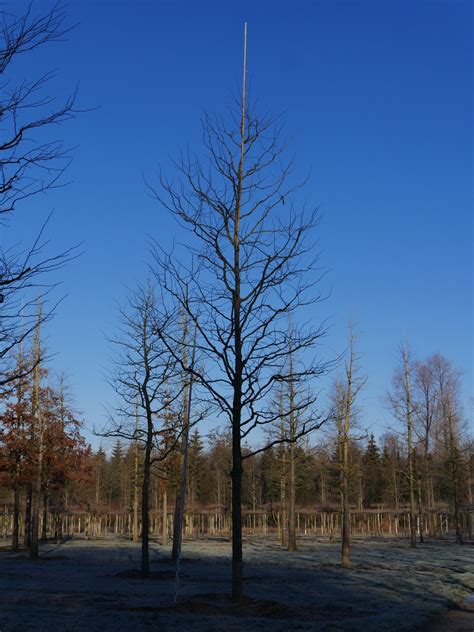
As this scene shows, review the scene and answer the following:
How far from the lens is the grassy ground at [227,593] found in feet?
31.6

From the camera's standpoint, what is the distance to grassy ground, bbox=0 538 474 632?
962cm

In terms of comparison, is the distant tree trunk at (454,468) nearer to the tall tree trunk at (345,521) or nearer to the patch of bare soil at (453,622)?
the tall tree trunk at (345,521)

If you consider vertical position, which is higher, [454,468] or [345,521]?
[454,468]

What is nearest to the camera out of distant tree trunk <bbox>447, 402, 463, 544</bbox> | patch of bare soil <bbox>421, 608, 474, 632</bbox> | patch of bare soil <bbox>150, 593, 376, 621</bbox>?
patch of bare soil <bbox>150, 593, 376, 621</bbox>

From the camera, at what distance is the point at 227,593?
1309 centimetres

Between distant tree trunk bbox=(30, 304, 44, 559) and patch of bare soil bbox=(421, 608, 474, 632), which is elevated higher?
distant tree trunk bbox=(30, 304, 44, 559)

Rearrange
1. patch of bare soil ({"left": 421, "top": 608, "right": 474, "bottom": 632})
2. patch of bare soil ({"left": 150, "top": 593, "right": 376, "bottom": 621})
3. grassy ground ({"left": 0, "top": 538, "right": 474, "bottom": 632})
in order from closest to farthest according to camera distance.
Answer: grassy ground ({"left": 0, "top": 538, "right": 474, "bottom": 632}) < patch of bare soil ({"left": 150, "top": 593, "right": 376, "bottom": 621}) < patch of bare soil ({"left": 421, "top": 608, "right": 474, "bottom": 632})

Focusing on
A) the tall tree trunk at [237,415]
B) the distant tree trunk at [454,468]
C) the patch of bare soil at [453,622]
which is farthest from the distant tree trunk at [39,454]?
the distant tree trunk at [454,468]

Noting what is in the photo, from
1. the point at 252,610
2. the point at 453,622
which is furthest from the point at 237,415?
the point at 453,622

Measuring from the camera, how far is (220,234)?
12203 mm

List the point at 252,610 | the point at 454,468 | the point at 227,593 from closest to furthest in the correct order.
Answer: the point at 252,610 < the point at 227,593 < the point at 454,468

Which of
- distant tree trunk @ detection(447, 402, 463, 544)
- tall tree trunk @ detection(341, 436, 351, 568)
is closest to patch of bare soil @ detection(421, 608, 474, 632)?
tall tree trunk @ detection(341, 436, 351, 568)

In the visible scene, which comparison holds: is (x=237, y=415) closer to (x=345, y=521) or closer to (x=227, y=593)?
(x=227, y=593)

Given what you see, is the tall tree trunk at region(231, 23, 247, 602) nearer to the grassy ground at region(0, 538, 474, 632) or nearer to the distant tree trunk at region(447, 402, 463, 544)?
the grassy ground at region(0, 538, 474, 632)
